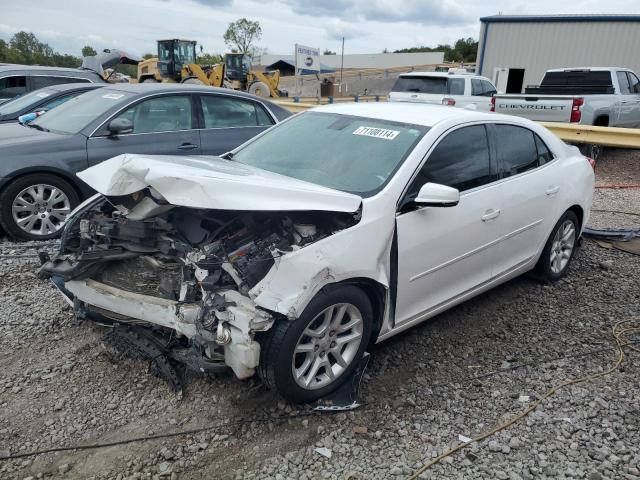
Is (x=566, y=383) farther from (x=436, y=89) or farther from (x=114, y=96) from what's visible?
(x=436, y=89)

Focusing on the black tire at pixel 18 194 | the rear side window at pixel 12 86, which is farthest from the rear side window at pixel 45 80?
the black tire at pixel 18 194

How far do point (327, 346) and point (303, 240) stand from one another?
66 centimetres

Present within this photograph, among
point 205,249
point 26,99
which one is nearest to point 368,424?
point 205,249

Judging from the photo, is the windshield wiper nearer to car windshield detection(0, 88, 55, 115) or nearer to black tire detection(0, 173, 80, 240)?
black tire detection(0, 173, 80, 240)

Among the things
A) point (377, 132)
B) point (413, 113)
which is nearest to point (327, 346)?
point (377, 132)

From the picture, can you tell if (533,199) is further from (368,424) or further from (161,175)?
(161,175)

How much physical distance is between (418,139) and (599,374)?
199 cm

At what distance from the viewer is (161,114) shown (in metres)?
6.30

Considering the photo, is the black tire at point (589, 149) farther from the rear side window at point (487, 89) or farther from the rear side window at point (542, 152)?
the rear side window at point (542, 152)

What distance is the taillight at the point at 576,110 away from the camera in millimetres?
10305

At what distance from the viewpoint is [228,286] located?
9.21 feet

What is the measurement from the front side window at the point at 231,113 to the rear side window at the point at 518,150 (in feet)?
12.2

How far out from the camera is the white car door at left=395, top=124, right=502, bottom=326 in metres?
3.30

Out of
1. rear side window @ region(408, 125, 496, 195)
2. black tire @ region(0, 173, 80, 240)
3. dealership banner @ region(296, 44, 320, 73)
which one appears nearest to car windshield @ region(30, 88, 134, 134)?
black tire @ region(0, 173, 80, 240)
